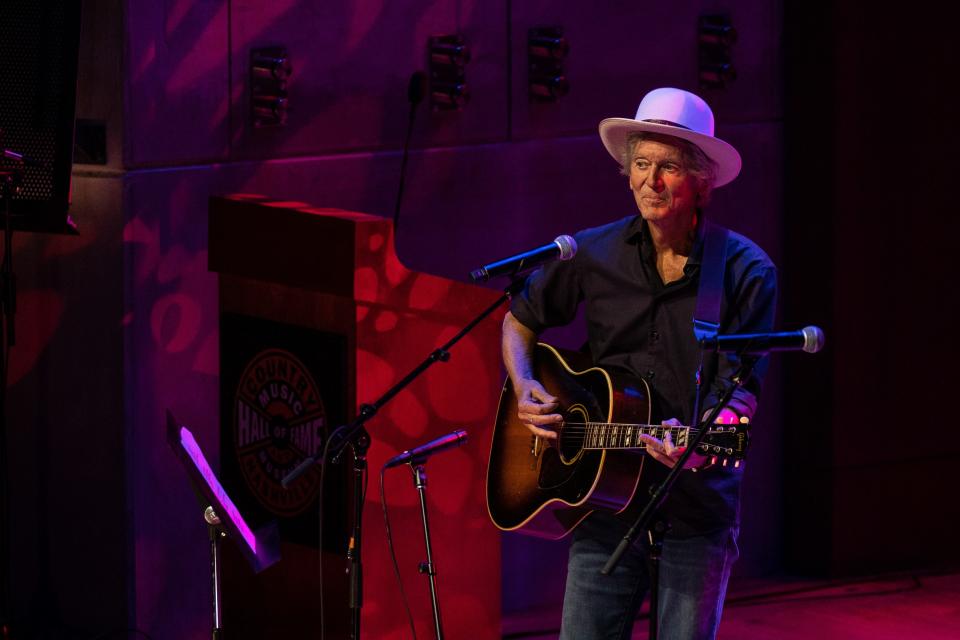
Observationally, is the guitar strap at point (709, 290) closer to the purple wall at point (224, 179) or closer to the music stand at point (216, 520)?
Result: the music stand at point (216, 520)

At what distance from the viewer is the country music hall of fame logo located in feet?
13.5

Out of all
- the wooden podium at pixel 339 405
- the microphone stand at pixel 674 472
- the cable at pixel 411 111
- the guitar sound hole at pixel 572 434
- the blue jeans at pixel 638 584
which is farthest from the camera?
the cable at pixel 411 111

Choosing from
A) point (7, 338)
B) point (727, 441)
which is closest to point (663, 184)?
point (727, 441)

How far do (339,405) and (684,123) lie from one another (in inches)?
48.8

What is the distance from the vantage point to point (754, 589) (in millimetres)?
6297

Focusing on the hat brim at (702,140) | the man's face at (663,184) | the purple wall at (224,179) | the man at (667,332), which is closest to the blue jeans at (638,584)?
the man at (667,332)

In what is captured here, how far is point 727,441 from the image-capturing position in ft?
10.2

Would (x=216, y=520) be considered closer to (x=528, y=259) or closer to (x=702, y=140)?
(x=528, y=259)

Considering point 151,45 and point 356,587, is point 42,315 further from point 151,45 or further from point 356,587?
point 356,587

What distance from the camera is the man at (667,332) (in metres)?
3.38

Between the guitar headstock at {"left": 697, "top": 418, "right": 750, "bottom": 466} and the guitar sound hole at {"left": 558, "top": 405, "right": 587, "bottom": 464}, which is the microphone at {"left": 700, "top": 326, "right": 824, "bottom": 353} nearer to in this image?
the guitar headstock at {"left": 697, "top": 418, "right": 750, "bottom": 466}

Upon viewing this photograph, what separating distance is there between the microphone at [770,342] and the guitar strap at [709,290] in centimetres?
23

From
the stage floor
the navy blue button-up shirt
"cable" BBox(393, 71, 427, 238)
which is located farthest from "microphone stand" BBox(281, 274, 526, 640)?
the stage floor

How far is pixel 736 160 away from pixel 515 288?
2.11 ft
